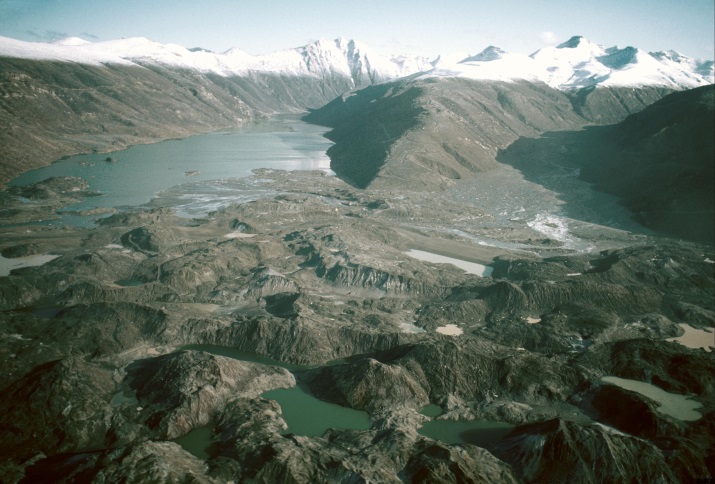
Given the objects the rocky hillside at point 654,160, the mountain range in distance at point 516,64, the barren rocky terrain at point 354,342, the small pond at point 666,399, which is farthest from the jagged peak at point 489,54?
the small pond at point 666,399

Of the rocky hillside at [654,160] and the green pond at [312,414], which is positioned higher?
the rocky hillside at [654,160]

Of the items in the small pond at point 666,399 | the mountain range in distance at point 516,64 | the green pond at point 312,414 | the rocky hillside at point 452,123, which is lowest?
the green pond at point 312,414

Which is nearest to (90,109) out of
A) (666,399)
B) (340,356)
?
(340,356)

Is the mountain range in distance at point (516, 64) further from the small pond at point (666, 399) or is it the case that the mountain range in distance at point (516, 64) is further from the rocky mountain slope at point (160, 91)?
the small pond at point (666, 399)

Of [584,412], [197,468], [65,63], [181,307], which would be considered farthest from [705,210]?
[65,63]

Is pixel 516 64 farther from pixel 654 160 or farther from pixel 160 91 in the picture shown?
pixel 160 91

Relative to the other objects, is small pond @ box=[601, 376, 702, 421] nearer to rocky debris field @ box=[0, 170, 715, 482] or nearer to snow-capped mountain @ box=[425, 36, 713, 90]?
rocky debris field @ box=[0, 170, 715, 482]

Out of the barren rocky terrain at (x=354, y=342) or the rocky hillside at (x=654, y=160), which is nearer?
the barren rocky terrain at (x=354, y=342)
